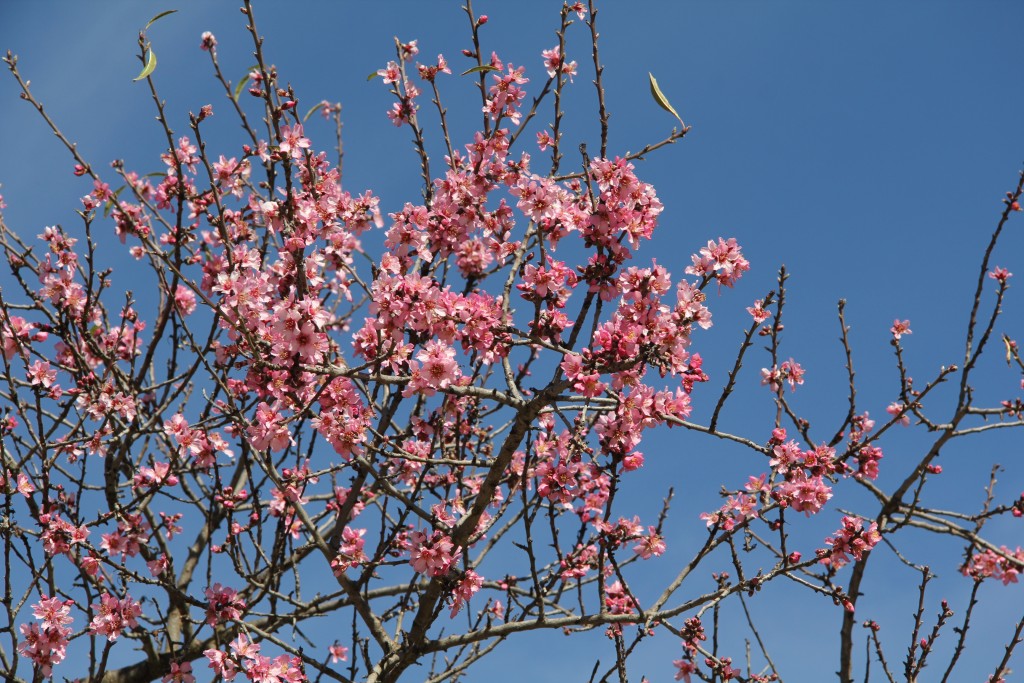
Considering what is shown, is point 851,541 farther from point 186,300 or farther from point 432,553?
point 186,300

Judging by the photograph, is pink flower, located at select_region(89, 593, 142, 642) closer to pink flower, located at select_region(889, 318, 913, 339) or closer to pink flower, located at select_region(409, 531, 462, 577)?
pink flower, located at select_region(409, 531, 462, 577)

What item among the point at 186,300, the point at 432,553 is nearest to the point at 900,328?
the point at 432,553

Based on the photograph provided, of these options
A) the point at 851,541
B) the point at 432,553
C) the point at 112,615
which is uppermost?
the point at 851,541

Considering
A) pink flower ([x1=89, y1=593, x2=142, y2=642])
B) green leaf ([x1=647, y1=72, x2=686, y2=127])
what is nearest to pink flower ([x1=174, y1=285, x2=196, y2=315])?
pink flower ([x1=89, y1=593, x2=142, y2=642])

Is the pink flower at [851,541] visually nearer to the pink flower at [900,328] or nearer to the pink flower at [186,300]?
the pink flower at [900,328]

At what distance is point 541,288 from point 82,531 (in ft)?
9.57

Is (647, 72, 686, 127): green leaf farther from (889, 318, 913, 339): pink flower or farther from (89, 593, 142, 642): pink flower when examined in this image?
(89, 593, 142, 642): pink flower

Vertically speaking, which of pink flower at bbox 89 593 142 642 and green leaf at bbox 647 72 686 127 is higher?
green leaf at bbox 647 72 686 127

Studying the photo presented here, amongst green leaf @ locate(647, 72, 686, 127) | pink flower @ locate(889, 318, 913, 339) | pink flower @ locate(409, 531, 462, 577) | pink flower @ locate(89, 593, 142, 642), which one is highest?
pink flower @ locate(889, 318, 913, 339)

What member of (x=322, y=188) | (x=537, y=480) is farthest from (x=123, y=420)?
(x=537, y=480)

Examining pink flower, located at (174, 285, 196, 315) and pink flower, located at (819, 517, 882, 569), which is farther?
pink flower, located at (174, 285, 196, 315)

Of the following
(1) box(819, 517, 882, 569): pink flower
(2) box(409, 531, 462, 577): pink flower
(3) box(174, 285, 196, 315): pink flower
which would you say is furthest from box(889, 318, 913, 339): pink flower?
(3) box(174, 285, 196, 315): pink flower

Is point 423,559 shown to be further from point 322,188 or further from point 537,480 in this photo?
point 322,188

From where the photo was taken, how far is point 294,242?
3615 millimetres
